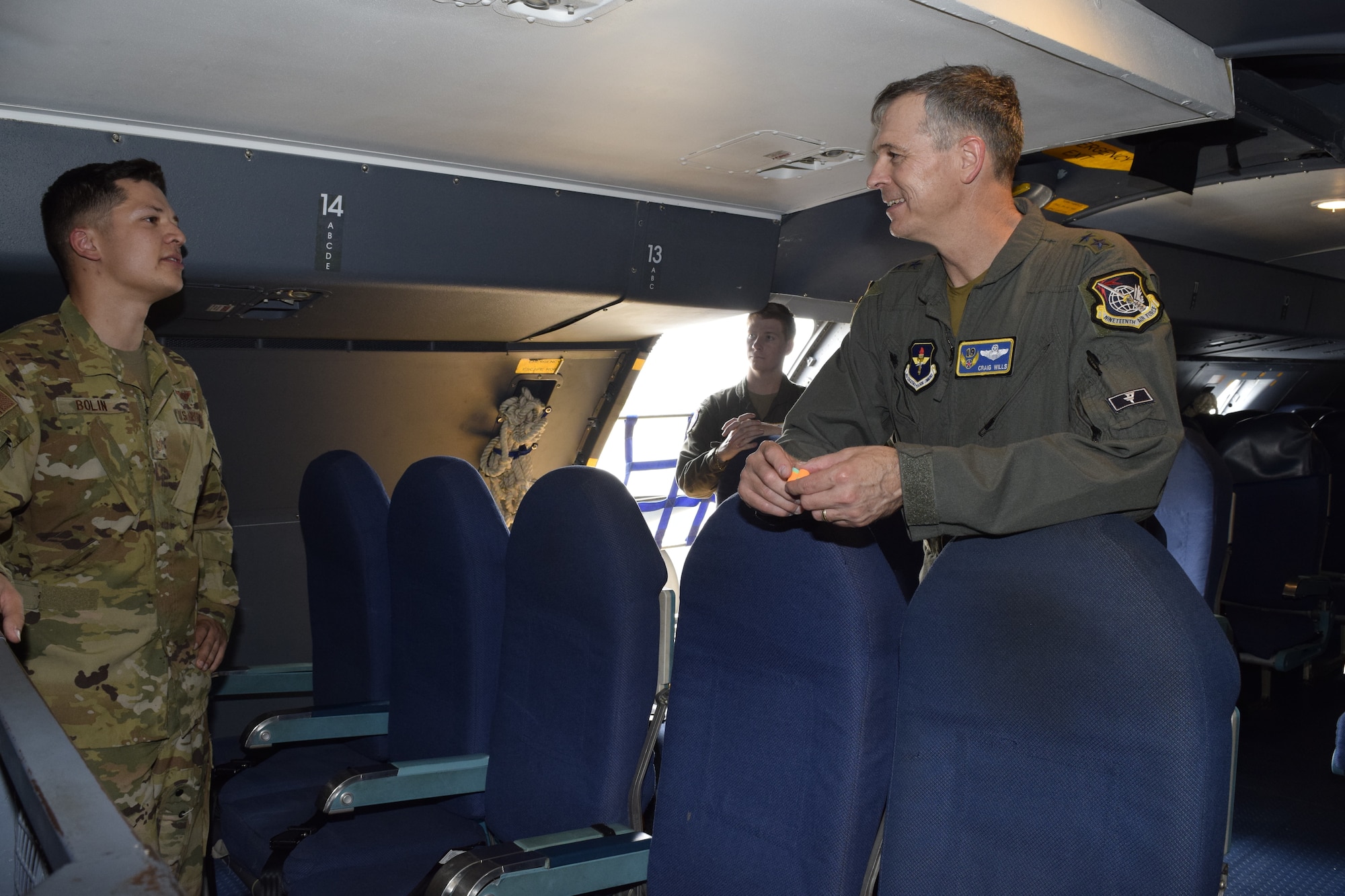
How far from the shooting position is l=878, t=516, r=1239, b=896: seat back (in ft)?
3.60

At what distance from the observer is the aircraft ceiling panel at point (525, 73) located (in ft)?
5.28

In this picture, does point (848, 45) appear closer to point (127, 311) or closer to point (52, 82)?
point (52, 82)

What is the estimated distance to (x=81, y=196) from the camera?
2070mm

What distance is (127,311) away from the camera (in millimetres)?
2225

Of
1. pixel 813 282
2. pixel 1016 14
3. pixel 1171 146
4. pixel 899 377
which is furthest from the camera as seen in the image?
pixel 813 282

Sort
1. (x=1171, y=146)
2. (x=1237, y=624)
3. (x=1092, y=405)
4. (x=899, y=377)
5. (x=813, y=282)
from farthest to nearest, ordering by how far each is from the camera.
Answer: (x=1237, y=624), (x=813, y=282), (x=1171, y=146), (x=899, y=377), (x=1092, y=405)

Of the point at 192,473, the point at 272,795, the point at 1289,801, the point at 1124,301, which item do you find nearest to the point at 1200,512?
the point at 1289,801

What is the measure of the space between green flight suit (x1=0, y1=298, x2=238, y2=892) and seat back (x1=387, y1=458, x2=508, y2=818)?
1.61ft

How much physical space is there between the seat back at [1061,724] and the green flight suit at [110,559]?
5.30 ft

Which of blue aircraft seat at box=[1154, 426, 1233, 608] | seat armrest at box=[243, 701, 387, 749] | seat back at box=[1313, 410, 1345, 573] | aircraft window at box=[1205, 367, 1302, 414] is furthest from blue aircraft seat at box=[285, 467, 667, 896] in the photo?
aircraft window at box=[1205, 367, 1302, 414]

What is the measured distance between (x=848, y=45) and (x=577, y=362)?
2136 millimetres

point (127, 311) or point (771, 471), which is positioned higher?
point (127, 311)

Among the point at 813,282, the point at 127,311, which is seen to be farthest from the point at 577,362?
the point at 127,311

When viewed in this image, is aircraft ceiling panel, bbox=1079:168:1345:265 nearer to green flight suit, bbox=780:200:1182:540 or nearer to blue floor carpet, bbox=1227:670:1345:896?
green flight suit, bbox=780:200:1182:540
